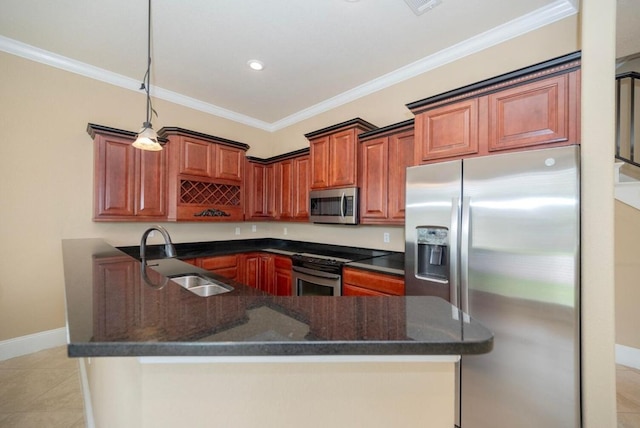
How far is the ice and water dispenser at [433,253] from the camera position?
185 cm

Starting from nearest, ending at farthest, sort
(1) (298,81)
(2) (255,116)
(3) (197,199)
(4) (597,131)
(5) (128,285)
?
1. (5) (128,285)
2. (4) (597,131)
3. (1) (298,81)
4. (3) (197,199)
5. (2) (255,116)

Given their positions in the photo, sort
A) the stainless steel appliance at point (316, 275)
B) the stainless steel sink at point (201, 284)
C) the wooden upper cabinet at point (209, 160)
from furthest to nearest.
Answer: the wooden upper cabinet at point (209, 160) < the stainless steel appliance at point (316, 275) < the stainless steel sink at point (201, 284)

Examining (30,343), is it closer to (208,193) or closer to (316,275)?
(208,193)

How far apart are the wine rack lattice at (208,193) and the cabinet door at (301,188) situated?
87 cm

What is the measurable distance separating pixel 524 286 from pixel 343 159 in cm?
204

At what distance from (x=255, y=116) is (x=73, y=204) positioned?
266 centimetres

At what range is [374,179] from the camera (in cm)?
281

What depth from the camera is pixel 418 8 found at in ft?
6.78

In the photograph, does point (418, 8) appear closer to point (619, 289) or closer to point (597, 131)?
point (597, 131)

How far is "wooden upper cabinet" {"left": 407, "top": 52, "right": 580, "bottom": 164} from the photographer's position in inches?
60.4

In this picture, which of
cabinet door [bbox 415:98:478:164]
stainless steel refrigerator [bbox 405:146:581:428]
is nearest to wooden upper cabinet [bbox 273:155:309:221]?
cabinet door [bbox 415:98:478:164]

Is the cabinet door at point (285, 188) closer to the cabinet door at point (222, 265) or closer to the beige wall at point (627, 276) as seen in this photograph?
the cabinet door at point (222, 265)

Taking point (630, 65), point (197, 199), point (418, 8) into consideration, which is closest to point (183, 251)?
point (197, 199)

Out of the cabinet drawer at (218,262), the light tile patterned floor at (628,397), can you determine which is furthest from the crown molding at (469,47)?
the light tile patterned floor at (628,397)
